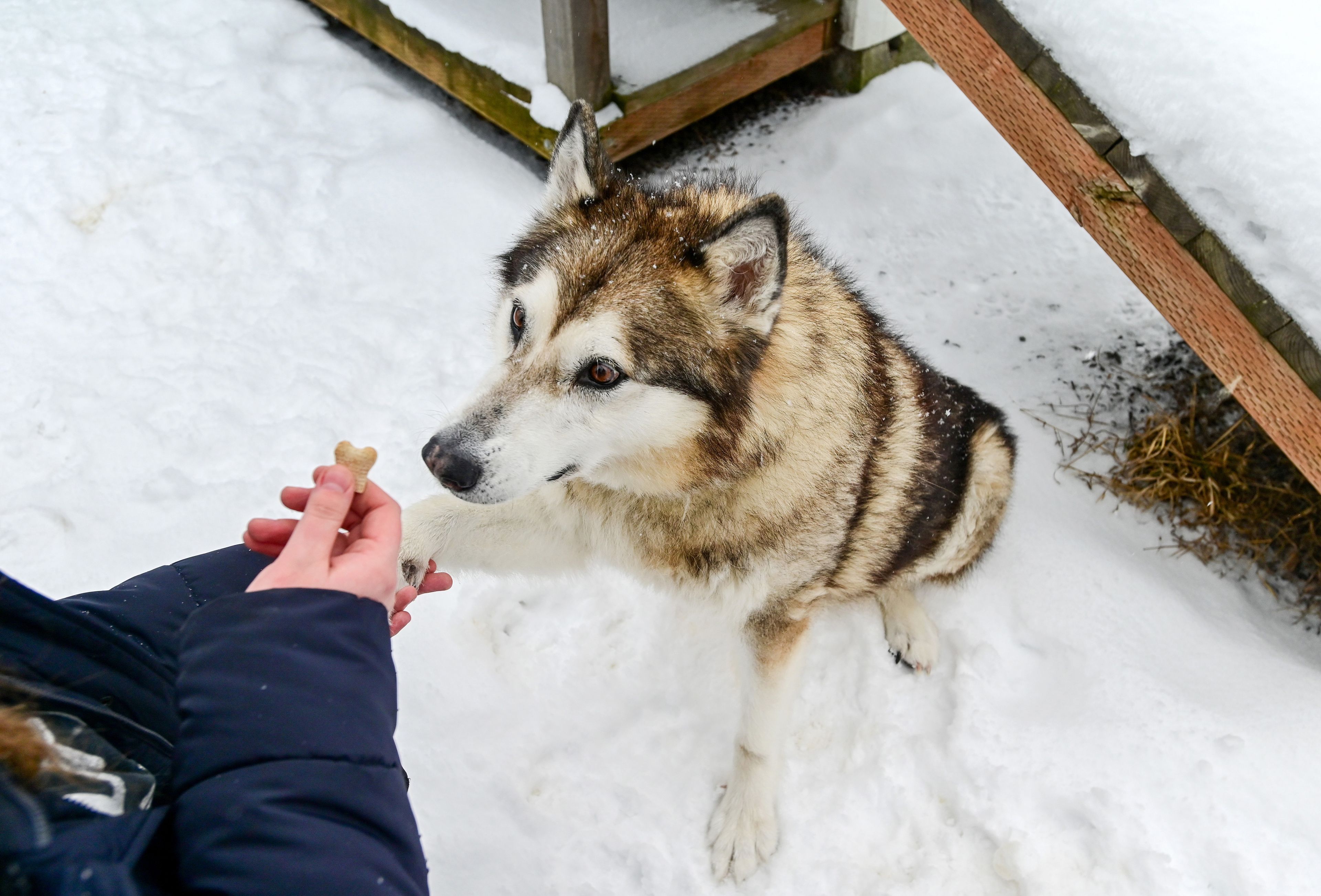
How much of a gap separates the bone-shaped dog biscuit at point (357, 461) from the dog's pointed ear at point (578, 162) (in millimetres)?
1014

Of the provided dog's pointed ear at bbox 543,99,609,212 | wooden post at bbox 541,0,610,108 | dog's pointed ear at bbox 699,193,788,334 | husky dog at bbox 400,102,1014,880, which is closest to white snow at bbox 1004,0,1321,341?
husky dog at bbox 400,102,1014,880

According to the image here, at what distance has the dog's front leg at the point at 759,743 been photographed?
255cm

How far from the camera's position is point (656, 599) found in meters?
3.17

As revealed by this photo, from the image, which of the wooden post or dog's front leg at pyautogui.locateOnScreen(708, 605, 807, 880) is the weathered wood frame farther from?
dog's front leg at pyautogui.locateOnScreen(708, 605, 807, 880)

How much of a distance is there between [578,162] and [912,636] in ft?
6.86

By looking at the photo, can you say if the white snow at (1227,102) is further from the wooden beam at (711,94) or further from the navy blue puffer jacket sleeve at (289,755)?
the navy blue puffer jacket sleeve at (289,755)

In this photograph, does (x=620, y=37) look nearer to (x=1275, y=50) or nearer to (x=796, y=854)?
(x=1275, y=50)

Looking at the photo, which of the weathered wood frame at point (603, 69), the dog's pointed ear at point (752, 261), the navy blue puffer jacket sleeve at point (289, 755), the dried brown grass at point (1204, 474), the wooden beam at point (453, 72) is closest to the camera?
the navy blue puffer jacket sleeve at point (289, 755)

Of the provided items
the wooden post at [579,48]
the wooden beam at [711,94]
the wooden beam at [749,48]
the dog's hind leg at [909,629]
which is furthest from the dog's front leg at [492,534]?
the wooden beam at [749,48]

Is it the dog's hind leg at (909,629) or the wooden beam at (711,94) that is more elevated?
the wooden beam at (711,94)

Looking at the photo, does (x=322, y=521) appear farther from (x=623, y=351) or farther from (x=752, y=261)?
(x=752, y=261)

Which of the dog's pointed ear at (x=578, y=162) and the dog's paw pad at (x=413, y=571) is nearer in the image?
the dog's pointed ear at (x=578, y=162)

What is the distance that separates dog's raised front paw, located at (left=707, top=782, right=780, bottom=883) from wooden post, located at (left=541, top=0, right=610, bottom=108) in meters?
3.10

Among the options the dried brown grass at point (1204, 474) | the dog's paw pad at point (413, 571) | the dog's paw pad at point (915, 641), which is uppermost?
the dog's paw pad at point (413, 571)
